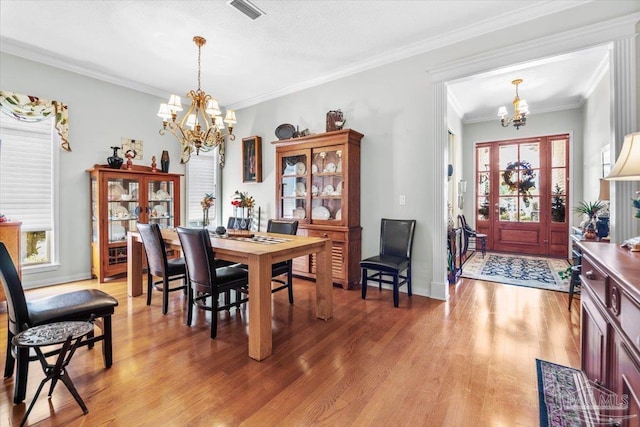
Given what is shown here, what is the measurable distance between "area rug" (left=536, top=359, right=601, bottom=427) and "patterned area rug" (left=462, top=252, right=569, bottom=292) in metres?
2.25

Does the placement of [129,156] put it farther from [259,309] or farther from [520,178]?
[520,178]

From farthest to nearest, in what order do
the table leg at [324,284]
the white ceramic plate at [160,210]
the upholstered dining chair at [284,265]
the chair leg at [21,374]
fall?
the white ceramic plate at [160,210] → the upholstered dining chair at [284,265] → the table leg at [324,284] → the chair leg at [21,374]

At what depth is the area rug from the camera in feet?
5.09

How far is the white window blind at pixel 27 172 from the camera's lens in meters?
3.63

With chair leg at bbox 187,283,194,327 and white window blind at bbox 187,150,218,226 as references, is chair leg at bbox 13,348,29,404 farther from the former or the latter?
white window blind at bbox 187,150,218,226

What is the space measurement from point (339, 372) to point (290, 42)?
3.41 metres

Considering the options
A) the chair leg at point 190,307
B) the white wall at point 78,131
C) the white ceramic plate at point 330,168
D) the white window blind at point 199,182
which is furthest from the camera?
the white window blind at point 199,182

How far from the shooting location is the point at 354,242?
3.98 meters

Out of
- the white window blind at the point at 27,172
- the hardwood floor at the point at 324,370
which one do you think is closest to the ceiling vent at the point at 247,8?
the hardwood floor at the point at 324,370

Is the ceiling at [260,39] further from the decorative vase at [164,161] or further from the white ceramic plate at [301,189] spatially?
the white ceramic plate at [301,189]

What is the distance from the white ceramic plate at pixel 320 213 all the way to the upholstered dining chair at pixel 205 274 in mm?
1676

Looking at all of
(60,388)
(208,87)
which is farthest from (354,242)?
(208,87)

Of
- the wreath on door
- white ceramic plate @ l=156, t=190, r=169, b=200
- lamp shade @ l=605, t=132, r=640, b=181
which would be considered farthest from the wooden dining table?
the wreath on door

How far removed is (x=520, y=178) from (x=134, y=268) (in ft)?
23.1
